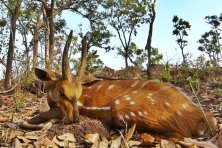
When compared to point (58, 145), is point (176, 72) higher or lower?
higher

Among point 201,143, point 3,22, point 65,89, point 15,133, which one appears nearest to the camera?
point 201,143

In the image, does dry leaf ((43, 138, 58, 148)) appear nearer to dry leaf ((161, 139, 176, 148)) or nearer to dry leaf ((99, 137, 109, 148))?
dry leaf ((99, 137, 109, 148))

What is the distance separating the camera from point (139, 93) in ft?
14.5

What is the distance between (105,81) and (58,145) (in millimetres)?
1661

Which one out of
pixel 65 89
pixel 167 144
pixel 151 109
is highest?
pixel 65 89

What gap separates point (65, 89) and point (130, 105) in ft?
2.38

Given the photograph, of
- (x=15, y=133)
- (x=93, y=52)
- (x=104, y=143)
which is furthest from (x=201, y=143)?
(x=93, y=52)

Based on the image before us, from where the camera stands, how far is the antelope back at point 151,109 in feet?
13.1

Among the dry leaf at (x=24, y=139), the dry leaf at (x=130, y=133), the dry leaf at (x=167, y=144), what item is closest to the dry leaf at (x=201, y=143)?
the dry leaf at (x=167, y=144)

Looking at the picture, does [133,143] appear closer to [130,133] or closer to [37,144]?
[130,133]

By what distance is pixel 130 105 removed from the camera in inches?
165

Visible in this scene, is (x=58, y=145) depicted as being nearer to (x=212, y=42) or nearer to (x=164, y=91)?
(x=164, y=91)

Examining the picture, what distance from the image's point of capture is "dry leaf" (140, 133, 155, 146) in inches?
144

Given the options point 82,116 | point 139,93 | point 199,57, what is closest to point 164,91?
point 139,93
